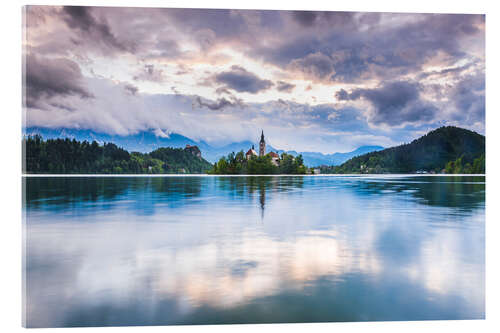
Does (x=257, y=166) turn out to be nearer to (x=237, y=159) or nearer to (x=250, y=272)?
(x=237, y=159)

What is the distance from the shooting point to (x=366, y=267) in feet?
A: 13.1

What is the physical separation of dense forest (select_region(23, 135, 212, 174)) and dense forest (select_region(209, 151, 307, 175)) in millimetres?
5341

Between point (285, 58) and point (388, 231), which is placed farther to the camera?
point (285, 58)

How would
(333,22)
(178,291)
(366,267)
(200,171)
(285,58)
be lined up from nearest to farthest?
(178,291) → (366,267) → (333,22) → (285,58) → (200,171)

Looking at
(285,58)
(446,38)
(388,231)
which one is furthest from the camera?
(285,58)

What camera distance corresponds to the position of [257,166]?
164 ft

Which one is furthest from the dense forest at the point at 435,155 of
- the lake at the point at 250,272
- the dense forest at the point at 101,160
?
the dense forest at the point at 101,160

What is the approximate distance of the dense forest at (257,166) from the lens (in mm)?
47069

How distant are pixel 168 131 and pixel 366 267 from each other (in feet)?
56.6

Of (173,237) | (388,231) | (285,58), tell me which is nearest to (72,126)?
(285,58)

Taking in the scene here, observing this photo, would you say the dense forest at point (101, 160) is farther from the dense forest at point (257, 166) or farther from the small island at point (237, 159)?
the dense forest at point (257, 166)

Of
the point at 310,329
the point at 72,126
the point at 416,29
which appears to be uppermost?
the point at 416,29

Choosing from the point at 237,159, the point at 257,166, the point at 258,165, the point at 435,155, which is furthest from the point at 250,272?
the point at 258,165

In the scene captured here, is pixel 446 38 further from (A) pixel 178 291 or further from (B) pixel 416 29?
(A) pixel 178 291
